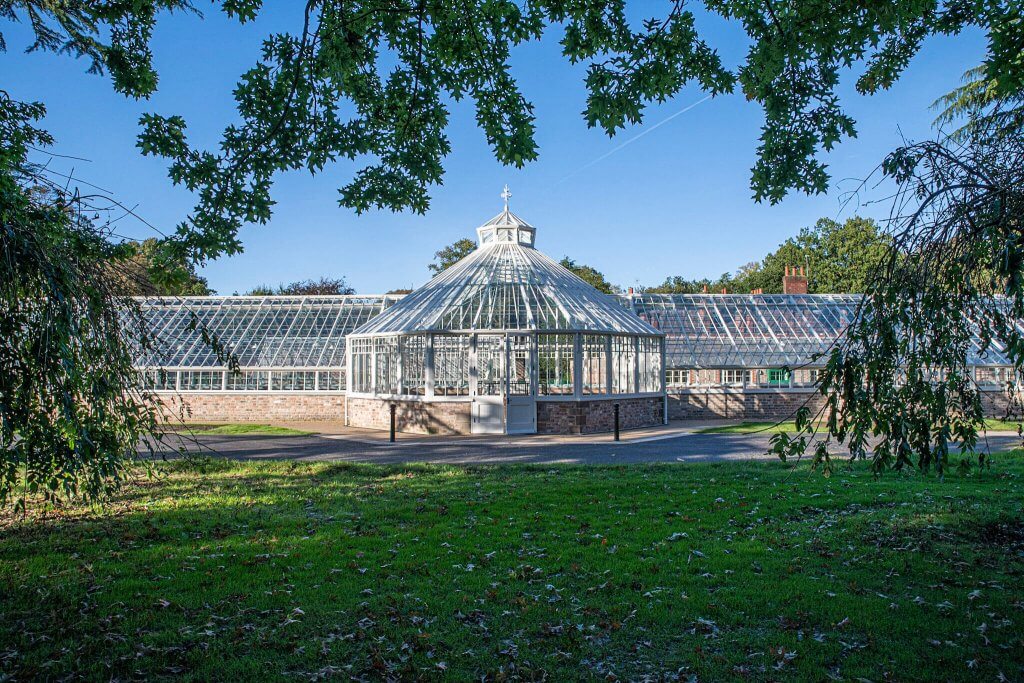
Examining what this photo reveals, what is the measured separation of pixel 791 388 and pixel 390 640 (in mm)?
23631

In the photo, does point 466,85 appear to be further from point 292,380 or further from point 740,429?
point 292,380

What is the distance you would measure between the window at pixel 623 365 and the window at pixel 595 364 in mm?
304

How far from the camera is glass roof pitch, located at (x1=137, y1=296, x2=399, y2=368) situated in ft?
85.3

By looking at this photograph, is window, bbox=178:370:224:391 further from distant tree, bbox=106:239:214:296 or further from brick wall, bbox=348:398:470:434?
distant tree, bbox=106:239:214:296

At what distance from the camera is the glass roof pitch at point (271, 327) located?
26.0 meters

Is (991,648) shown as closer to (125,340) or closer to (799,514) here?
(799,514)

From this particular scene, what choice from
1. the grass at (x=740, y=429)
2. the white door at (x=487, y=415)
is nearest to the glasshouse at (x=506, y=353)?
the white door at (x=487, y=415)

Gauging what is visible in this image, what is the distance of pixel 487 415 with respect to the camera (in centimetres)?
1984

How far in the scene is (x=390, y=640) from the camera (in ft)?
15.9

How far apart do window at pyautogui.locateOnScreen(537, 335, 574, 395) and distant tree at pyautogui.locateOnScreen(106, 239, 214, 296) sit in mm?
14859

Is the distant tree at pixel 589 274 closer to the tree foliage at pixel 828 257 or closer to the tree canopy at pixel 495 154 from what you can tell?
the tree foliage at pixel 828 257

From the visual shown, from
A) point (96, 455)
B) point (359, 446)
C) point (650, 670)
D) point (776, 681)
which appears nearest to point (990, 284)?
point (776, 681)

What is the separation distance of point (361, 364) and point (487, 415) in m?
6.00

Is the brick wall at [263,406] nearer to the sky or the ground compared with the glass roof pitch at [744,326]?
nearer to the ground
